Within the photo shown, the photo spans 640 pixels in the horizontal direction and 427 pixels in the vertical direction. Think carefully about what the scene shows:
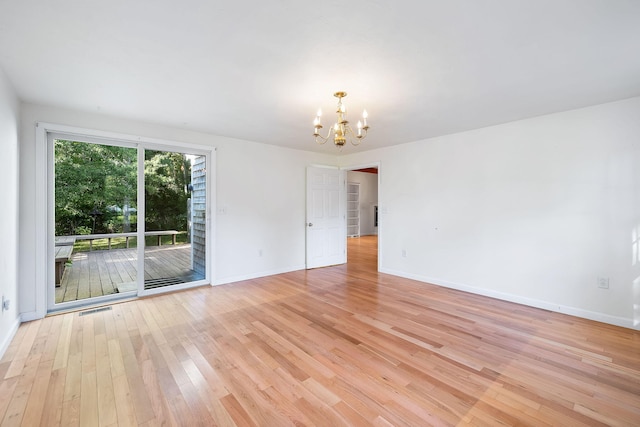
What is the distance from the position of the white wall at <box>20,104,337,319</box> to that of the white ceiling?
0.36 metres

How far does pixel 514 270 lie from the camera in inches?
147

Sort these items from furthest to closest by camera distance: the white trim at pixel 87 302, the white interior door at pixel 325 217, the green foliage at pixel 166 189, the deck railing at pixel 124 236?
1. the white interior door at pixel 325 217
2. the green foliage at pixel 166 189
3. the deck railing at pixel 124 236
4. the white trim at pixel 87 302

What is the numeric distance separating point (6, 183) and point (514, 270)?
231 inches

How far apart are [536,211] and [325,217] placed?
3.59 meters

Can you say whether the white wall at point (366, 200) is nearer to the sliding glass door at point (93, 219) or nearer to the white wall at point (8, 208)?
the sliding glass door at point (93, 219)

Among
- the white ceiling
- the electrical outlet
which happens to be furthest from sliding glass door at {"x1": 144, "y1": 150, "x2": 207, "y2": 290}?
the electrical outlet

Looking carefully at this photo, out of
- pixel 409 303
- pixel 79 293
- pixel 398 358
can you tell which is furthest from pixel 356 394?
pixel 79 293

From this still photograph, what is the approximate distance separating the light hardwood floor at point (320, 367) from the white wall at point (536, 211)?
0.41 metres

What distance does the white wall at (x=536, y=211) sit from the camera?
3006mm

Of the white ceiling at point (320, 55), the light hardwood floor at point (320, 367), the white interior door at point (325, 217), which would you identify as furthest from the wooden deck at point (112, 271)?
the white interior door at point (325, 217)

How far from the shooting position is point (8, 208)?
8.64 ft

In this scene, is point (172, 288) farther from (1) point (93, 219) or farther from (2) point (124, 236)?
(1) point (93, 219)

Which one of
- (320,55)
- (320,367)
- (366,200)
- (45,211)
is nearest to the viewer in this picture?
(320,55)

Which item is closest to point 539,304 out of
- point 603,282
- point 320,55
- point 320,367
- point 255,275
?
point 603,282
